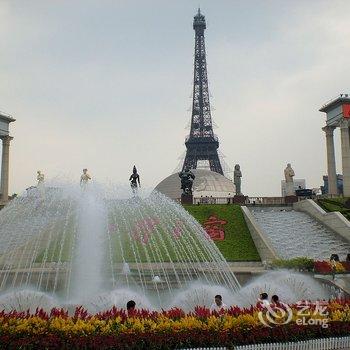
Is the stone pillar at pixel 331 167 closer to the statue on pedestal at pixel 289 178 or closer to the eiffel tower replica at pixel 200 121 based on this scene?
the statue on pedestal at pixel 289 178

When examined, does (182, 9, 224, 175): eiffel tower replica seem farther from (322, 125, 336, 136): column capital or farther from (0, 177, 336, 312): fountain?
(0, 177, 336, 312): fountain

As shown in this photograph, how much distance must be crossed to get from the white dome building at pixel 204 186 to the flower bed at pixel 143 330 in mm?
58924

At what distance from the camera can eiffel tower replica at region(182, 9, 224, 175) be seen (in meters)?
88.1

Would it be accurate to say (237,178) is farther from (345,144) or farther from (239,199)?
(345,144)

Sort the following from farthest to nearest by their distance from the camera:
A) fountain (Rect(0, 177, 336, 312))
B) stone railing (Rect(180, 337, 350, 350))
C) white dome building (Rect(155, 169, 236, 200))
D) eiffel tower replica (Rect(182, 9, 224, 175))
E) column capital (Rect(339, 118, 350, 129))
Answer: eiffel tower replica (Rect(182, 9, 224, 175))
white dome building (Rect(155, 169, 236, 200))
column capital (Rect(339, 118, 350, 129))
fountain (Rect(0, 177, 336, 312))
stone railing (Rect(180, 337, 350, 350))

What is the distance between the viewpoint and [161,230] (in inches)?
1179

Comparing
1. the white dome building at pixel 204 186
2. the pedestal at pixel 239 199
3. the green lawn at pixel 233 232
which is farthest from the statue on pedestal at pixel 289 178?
the white dome building at pixel 204 186

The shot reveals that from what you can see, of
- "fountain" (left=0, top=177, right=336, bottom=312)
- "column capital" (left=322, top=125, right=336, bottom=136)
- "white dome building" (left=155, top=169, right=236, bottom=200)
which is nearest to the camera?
"fountain" (left=0, top=177, right=336, bottom=312)

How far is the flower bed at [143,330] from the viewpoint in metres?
8.03

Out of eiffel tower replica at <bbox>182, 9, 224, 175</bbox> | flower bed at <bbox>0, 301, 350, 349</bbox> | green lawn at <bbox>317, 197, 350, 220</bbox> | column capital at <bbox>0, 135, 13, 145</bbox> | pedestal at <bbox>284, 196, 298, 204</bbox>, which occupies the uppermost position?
eiffel tower replica at <bbox>182, 9, 224, 175</bbox>

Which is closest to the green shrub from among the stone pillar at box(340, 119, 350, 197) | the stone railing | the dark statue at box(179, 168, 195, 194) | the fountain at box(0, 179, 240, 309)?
the fountain at box(0, 179, 240, 309)

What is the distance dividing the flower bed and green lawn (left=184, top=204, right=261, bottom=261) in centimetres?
1702

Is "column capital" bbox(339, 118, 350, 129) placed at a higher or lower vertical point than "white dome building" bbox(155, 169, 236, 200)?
higher

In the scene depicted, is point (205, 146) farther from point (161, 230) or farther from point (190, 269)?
point (190, 269)
